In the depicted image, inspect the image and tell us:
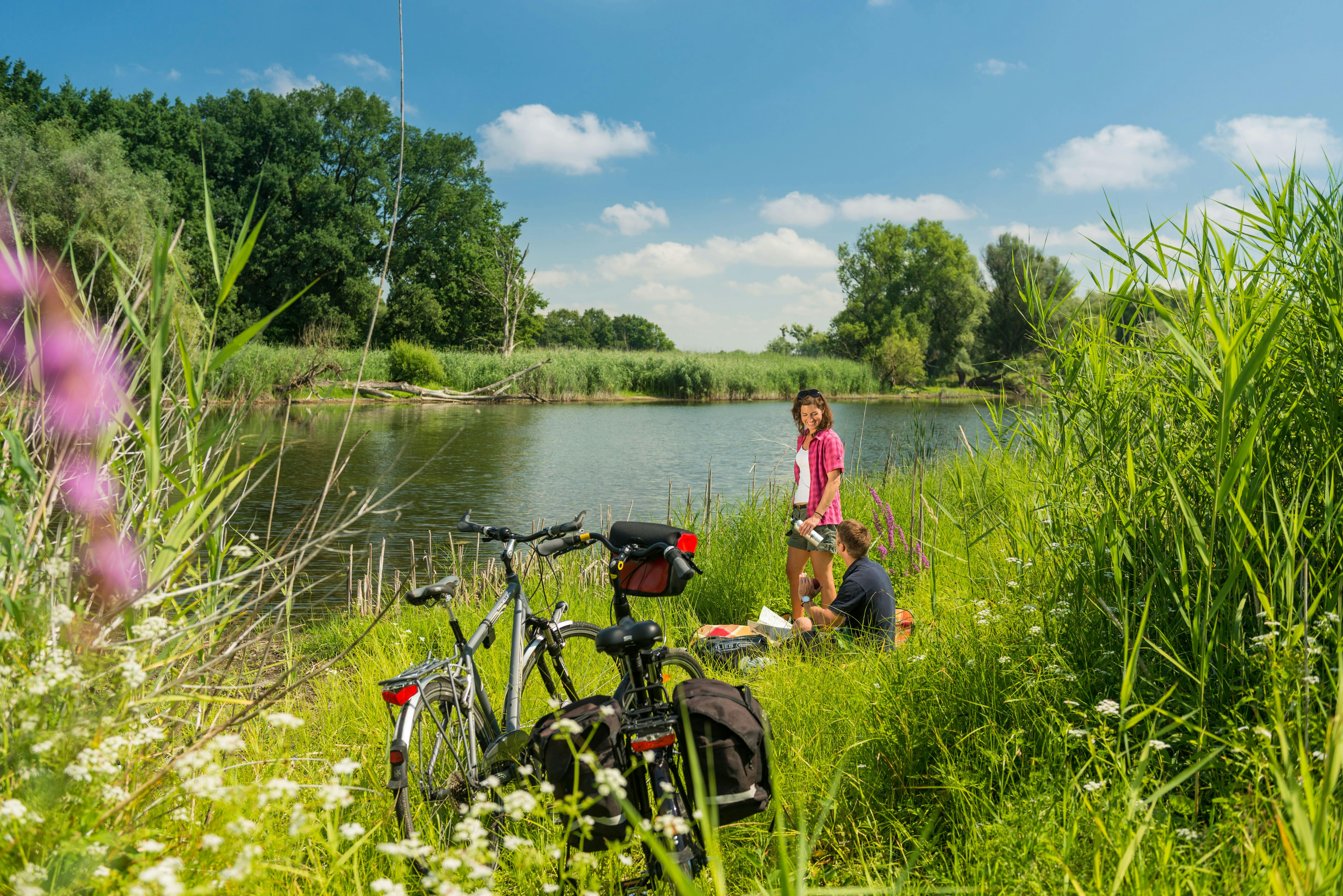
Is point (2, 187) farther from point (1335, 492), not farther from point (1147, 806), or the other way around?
point (1335, 492)

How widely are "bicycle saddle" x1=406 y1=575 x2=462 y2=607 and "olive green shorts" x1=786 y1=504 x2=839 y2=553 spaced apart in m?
2.99

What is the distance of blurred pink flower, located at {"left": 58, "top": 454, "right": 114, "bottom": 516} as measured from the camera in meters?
1.85

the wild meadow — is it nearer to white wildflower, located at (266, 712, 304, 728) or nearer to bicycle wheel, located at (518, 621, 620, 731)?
white wildflower, located at (266, 712, 304, 728)

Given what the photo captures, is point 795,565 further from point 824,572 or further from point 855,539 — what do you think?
point 855,539

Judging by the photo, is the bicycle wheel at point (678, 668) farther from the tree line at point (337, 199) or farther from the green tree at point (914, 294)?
the green tree at point (914, 294)

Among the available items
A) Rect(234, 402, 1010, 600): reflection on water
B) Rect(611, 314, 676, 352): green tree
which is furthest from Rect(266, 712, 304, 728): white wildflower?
Rect(611, 314, 676, 352): green tree

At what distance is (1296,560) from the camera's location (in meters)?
2.27

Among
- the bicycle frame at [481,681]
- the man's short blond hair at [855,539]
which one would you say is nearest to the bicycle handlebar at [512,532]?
the bicycle frame at [481,681]

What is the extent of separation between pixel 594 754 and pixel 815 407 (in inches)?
164

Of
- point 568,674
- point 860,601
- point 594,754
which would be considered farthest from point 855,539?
point 594,754

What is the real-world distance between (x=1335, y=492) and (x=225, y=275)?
10.1ft

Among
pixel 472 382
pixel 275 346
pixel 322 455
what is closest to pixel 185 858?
pixel 275 346

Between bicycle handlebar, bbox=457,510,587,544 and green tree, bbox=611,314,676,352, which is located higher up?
green tree, bbox=611,314,676,352

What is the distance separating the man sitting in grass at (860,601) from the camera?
4.28m
